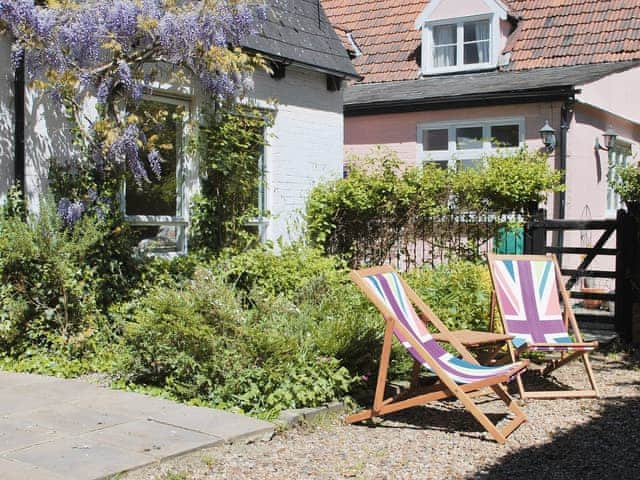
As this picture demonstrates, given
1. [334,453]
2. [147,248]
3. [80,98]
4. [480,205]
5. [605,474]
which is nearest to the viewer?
[605,474]

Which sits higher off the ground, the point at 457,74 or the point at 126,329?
the point at 457,74

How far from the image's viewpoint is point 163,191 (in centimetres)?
937

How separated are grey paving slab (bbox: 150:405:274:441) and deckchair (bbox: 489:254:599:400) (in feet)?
7.74

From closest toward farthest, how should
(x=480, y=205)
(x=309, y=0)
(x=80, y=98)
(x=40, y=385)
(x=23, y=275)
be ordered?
(x=40, y=385) → (x=23, y=275) → (x=80, y=98) → (x=480, y=205) → (x=309, y=0)

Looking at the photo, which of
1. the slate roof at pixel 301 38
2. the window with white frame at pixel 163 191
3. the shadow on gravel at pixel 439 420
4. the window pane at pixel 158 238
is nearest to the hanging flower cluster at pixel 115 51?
the window with white frame at pixel 163 191

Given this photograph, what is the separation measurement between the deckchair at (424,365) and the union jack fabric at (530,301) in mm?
961

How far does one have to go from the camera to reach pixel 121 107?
8.68 meters

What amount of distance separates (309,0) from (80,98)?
14.9 feet

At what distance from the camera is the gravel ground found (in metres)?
4.72

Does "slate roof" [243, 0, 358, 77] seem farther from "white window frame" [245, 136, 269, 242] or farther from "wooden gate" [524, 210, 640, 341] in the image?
"wooden gate" [524, 210, 640, 341]

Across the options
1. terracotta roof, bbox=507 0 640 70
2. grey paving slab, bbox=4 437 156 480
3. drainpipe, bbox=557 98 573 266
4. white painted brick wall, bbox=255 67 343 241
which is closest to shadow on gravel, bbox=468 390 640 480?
grey paving slab, bbox=4 437 156 480

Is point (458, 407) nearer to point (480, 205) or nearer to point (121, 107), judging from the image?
point (480, 205)

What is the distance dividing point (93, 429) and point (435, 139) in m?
12.0

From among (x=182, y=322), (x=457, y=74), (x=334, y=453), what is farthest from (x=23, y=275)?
(x=457, y=74)
